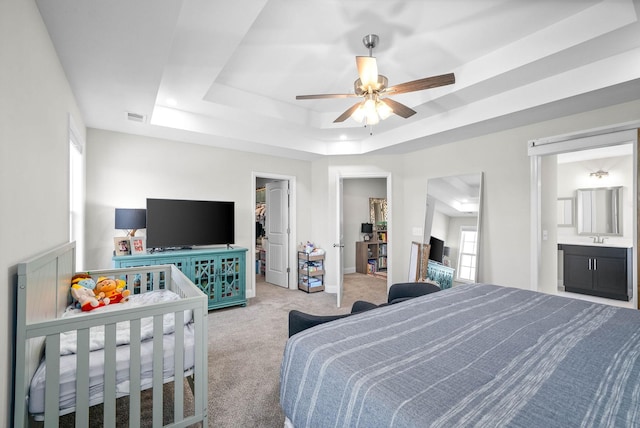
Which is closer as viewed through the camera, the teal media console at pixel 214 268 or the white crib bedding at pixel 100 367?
the white crib bedding at pixel 100 367

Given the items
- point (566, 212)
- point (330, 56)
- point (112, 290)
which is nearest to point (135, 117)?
point (112, 290)

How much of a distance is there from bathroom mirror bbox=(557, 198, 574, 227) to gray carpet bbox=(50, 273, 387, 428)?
3.14m

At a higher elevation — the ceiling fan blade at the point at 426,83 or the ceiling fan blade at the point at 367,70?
the ceiling fan blade at the point at 367,70

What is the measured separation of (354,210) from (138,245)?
4.46 m

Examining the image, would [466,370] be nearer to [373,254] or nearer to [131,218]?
[131,218]

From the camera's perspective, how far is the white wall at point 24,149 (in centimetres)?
Result: 114

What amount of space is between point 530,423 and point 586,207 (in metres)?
5.11

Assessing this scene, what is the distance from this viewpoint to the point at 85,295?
2.15 m

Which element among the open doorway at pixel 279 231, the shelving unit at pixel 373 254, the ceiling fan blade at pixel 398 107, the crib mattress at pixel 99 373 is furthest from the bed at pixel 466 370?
the shelving unit at pixel 373 254

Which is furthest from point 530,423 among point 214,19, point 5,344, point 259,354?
point 214,19

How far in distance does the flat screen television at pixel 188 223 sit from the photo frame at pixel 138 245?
10 cm

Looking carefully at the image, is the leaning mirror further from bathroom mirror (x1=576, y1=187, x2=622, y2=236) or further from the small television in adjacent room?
the small television in adjacent room

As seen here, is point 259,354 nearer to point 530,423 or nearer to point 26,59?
point 530,423

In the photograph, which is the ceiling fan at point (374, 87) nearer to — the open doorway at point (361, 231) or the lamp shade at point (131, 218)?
the lamp shade at point (131, 218)
